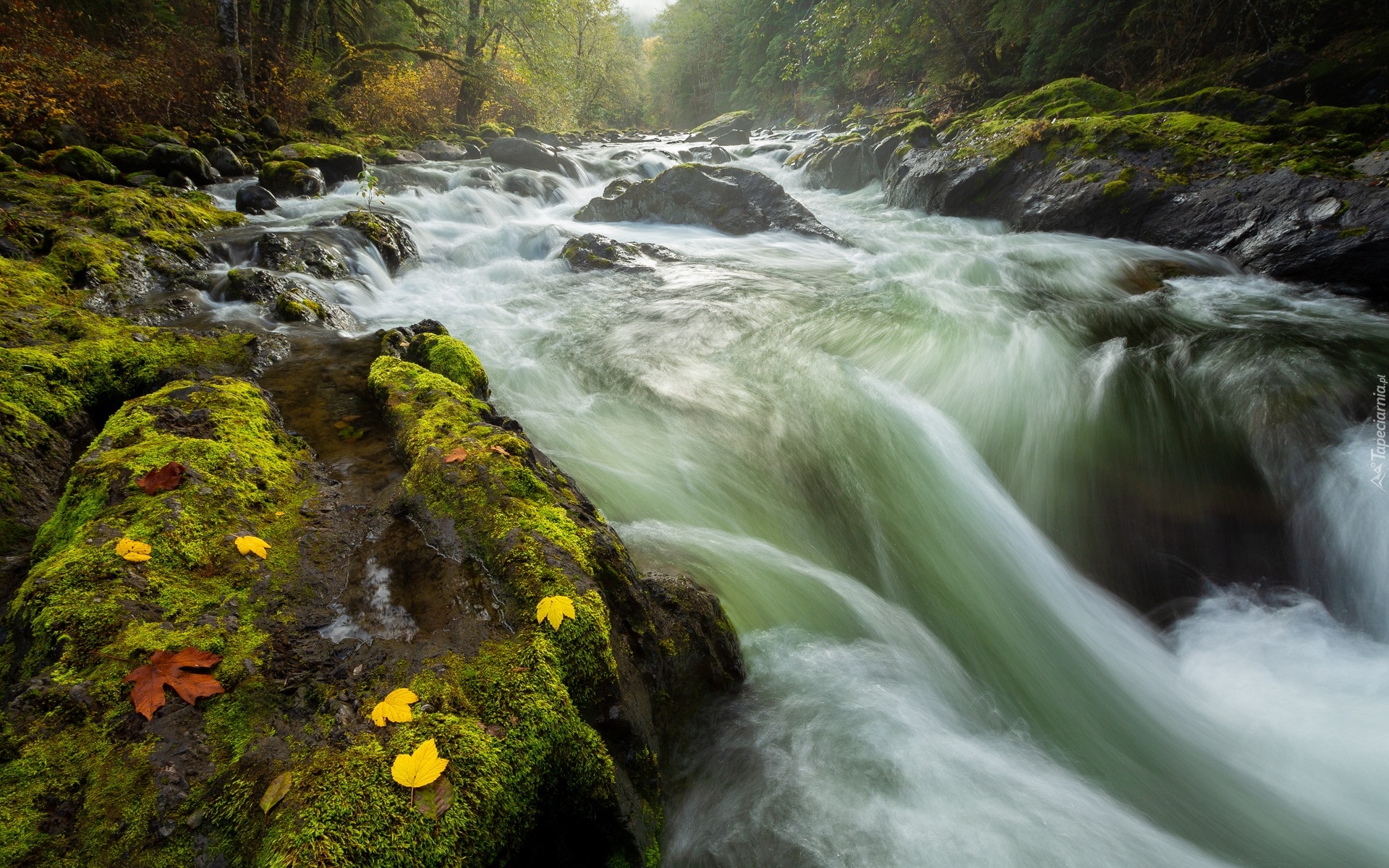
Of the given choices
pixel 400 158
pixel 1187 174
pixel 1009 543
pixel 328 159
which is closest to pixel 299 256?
pixel 328 159

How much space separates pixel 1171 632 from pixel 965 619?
1389mm

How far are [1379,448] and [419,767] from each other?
21.2 feet

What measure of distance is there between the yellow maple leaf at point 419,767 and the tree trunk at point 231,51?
1699cm

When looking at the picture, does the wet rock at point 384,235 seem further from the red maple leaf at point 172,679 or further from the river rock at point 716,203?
the red maple leaf at point 172,679

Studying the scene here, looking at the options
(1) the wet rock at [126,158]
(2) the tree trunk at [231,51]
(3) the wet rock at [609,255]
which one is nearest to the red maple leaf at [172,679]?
(3) the wet rock at [609,255]

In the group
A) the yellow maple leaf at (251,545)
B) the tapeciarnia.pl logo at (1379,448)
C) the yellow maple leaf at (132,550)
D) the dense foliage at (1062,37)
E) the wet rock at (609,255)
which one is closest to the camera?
the yellow maple leaf at (132,550)

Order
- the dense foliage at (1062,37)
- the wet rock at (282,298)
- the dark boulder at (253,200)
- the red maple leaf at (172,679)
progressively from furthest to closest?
the dense foliage at (1062,37), the dark boulder at (253,200), the wet rock at (282,298), the red maple leaf at (172,679)

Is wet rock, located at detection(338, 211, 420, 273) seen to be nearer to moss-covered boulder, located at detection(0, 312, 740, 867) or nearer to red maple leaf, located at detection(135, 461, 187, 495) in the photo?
moss-covered boulder, located at detection(0, 312, 740, 867)

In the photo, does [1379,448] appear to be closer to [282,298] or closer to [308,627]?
[308,627]

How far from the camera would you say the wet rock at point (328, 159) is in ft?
39.5

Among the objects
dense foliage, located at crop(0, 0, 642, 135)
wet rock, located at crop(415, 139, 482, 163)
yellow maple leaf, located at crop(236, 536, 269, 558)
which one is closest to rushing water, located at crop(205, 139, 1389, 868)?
yellow maple leaf, located at crop(236, 536, 269, 558)

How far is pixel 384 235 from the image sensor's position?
898 centimetres

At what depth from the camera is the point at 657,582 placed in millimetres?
2750

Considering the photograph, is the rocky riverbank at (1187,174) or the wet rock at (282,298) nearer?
the wet rock at (282,298)
